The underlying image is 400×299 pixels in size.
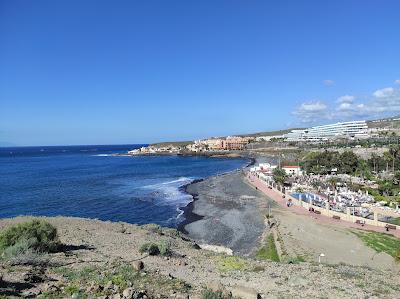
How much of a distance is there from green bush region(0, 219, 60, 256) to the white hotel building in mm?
151169

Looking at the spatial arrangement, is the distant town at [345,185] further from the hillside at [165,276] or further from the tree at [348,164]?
the hillside at [165,276]

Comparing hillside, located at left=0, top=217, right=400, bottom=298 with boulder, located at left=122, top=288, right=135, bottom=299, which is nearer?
boulder, located at left=122, top=288, right=135, bottom=299

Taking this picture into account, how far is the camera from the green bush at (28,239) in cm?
1368

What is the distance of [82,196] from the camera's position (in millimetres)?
55812

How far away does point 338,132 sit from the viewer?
16175cm

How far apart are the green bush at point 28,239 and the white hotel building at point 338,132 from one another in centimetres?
15117

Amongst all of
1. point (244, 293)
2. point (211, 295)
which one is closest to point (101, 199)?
point (244, 293)

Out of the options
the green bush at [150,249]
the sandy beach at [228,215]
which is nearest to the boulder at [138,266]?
the green bush at [150,249]

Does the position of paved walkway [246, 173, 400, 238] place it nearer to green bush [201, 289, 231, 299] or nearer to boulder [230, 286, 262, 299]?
boulder [230, 286, 262, 299]

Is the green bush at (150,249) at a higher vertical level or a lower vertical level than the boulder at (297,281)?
higher

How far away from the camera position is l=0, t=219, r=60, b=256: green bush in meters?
13.7

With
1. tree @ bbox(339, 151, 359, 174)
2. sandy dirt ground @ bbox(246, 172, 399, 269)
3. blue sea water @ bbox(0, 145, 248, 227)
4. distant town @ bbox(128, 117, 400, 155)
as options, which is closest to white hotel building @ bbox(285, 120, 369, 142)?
distant town @ bbox(128, 117, 400, 155)

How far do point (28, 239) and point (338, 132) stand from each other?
161050mm

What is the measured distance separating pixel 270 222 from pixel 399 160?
43109mm
